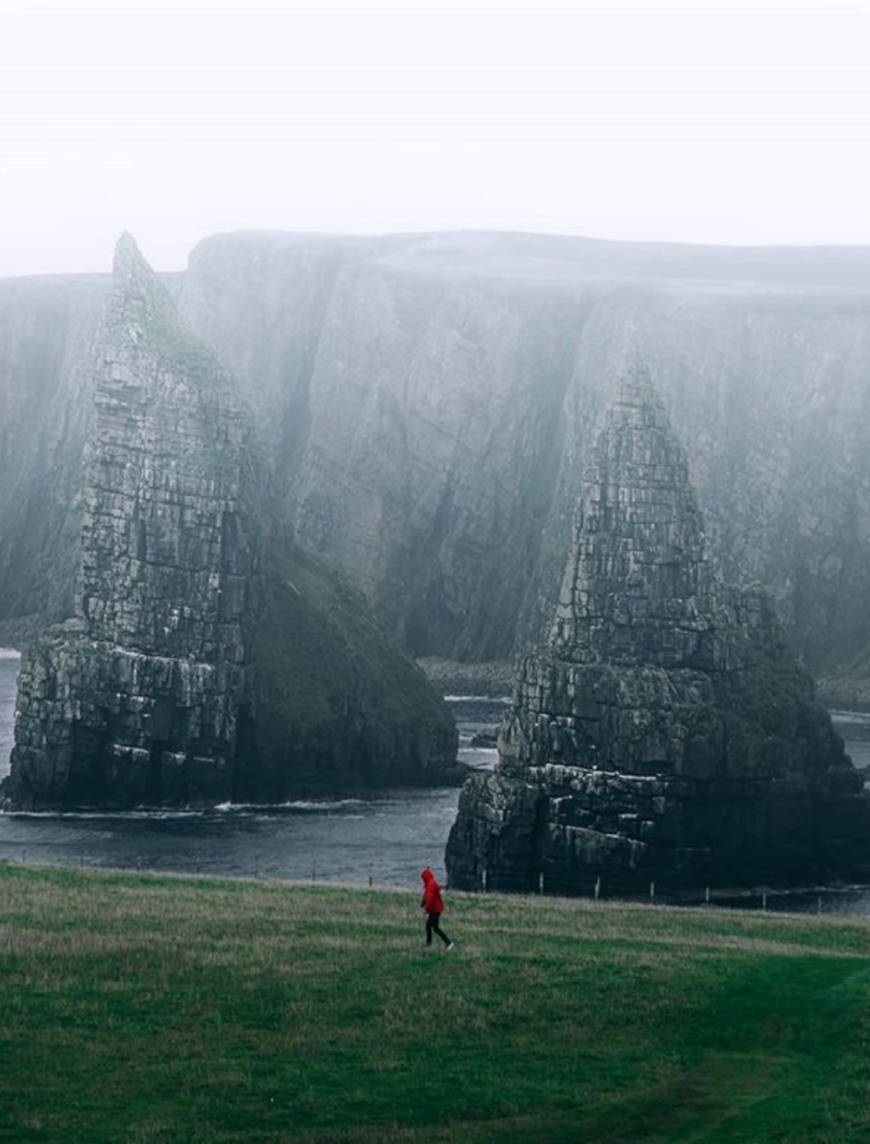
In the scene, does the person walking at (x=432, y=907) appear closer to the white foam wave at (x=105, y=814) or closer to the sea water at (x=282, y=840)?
the sea water at (x=282, y=840)

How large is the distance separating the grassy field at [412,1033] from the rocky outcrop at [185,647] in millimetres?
71062

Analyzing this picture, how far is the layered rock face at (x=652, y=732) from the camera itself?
344 feet

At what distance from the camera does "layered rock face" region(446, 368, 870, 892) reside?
104938 millimetres

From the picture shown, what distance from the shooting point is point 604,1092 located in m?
48.7

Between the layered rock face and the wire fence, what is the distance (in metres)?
0.26

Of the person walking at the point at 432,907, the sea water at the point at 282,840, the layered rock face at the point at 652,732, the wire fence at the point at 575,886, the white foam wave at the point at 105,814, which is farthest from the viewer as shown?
the white foam wave at the point at 105,814

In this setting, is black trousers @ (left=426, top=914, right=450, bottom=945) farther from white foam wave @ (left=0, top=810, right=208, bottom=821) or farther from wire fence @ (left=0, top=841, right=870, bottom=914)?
white foam wave @ (left=0, top=810, right=208, bottom=821)

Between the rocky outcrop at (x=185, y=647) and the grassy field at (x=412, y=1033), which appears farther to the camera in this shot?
the rocky outcrop at (x=185, y=647)

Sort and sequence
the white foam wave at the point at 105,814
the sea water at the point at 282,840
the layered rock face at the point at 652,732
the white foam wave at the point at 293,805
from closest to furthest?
the layered rock face at the point at 652,732, the sea water at the point at 282,840, the white foam wave at the point at 105,814, the white foam wave at the point at 293,805

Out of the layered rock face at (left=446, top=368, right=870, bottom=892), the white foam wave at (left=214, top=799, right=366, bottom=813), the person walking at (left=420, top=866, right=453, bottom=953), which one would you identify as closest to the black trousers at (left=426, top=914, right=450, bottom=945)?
the person walking at (left=420, top=866, right=453, bottom=953)

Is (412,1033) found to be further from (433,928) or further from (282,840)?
(282,840)

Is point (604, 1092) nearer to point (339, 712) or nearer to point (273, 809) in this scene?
point (273, 809)

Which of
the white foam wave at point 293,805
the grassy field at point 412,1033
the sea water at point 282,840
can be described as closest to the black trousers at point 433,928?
the grassy field at point 412,1033

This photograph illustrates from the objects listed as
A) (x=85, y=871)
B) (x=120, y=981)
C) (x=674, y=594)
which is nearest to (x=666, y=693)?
(x=674, y=594)
